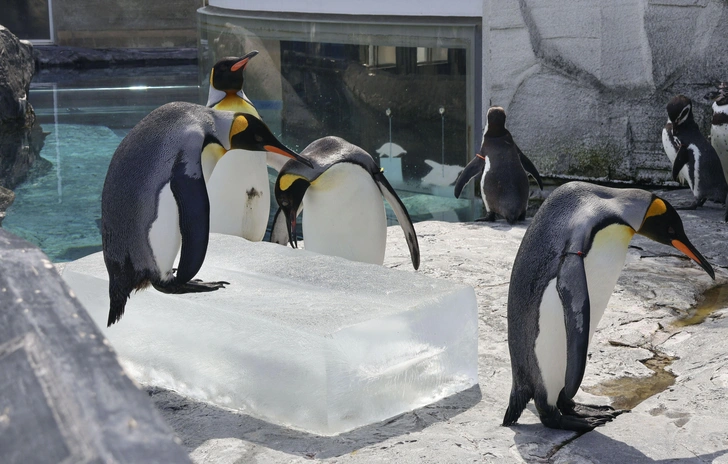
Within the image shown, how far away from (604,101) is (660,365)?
3.81 metres

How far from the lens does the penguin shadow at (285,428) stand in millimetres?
2023

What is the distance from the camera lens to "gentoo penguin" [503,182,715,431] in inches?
76.8

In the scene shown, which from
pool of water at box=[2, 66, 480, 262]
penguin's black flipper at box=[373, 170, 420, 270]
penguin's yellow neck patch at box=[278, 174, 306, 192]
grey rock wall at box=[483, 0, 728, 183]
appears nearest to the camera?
penguin's yellow neck patch at box=[278, 174, 306, 192]

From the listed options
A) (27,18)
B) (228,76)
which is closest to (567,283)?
(228,76)

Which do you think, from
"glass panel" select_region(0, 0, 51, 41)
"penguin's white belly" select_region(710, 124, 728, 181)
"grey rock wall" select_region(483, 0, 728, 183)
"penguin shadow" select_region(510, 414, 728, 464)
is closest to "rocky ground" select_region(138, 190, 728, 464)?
"penguin shadow" select_region(510, 414, 728, 464)

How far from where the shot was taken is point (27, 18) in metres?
17.7

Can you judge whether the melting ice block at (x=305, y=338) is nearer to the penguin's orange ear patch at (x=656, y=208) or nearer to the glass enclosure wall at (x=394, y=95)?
the penguin's orange ear patch at (x=656, y=208)

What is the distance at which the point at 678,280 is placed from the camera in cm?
347

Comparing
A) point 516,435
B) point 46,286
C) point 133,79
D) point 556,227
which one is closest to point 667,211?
point 556,227

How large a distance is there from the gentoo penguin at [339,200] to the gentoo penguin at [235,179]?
1.25 ft

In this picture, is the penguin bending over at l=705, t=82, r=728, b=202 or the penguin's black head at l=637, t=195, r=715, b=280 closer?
the penguin's black head at l=637, t=195, r=715, b=280

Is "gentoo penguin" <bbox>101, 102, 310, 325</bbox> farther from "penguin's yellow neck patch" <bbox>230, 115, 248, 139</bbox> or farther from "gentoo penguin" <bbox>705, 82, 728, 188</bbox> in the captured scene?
"gentoo penguin" <bbox>705, 82, 728, 188</bbox>

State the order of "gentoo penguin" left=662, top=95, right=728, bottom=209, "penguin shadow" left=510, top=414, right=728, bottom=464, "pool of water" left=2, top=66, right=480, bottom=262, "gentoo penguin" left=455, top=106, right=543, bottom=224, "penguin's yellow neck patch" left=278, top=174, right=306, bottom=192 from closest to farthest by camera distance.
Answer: "penguin shadow" left=510, top=414, right=728, bottom=464 < "penguin's yellow neck patch" left=278, top=174, right=306, bottom=192 < "gentoo penguin" left=455, top=106, right=543, bottom=224 < "gentoo penguin" left=662, top=95, right=728, bottom=209 < "pool of water" left=2, top=66, right=480, bottom=262

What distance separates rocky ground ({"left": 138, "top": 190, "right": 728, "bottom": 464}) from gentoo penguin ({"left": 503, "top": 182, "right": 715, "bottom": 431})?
93 millimetres
